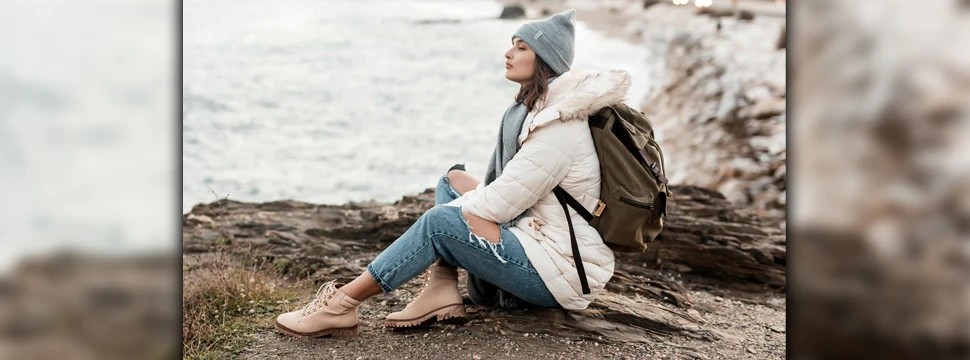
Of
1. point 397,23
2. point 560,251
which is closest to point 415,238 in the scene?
point 560,251

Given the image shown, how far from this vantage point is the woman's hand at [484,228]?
2.25m

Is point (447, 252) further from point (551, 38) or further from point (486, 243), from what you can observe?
point (551, 38)

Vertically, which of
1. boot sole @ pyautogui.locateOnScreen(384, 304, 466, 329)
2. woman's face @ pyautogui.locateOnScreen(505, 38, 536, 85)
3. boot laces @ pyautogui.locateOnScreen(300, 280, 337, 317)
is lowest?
boot sole @ pyautogui.locateOnScreen(384, 304, 466, 329)

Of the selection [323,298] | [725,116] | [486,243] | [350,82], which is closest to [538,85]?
[486,243]

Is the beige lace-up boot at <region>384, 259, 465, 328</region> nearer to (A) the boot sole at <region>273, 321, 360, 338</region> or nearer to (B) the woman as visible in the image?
(B) the woman

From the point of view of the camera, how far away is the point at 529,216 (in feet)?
7.70

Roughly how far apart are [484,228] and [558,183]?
29cm

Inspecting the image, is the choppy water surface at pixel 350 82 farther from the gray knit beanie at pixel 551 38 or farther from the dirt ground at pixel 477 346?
the gray knit beanie at pixel 551 38

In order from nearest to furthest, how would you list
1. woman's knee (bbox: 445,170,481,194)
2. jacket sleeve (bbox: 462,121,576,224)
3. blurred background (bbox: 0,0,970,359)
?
blurred background (bbox: 0,0,970,359)
jacket sleeve (bbox: 462,121,576,224)
woman's knee (bbox: 445,170,481,194)

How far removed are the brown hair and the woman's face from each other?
19 millimetres

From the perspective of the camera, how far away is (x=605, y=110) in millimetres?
2291

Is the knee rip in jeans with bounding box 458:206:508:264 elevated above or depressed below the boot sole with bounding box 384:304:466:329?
above

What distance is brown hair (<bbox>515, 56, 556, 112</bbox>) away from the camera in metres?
2.32

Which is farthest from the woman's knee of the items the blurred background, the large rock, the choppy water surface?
the choppy water surface
